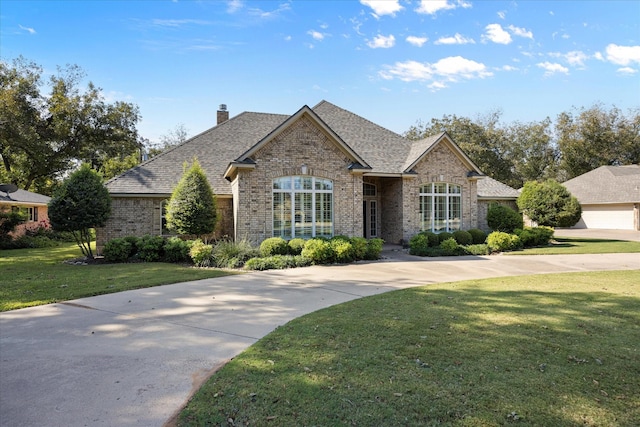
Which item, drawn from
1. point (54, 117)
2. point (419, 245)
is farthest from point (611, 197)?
point (54, 117)

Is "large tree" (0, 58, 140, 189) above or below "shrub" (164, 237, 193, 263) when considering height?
above

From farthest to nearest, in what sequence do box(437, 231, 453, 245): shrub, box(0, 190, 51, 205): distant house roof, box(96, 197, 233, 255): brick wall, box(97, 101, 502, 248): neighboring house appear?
box(0, 190, 51, 205): distant house roof → box(437, 231, 453, 245): shrub → box(96, 197, 233, 255): brick wall → box(97, 101, 502, 248): neighboring house

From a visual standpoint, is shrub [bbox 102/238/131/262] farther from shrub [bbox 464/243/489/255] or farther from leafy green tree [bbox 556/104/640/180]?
leafy green tree [bbox 556/104/640/180]

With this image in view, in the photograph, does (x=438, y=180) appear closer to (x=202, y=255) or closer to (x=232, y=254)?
(x=232, y=254)

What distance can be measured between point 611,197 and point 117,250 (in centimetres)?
3961

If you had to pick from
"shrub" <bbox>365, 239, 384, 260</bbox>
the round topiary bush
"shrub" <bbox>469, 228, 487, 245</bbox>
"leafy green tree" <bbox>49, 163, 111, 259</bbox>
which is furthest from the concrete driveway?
"shrub" <bbox>469, 228, 487, 245</bbox>

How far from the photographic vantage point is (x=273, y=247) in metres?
14.6

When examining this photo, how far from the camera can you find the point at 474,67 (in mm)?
24328

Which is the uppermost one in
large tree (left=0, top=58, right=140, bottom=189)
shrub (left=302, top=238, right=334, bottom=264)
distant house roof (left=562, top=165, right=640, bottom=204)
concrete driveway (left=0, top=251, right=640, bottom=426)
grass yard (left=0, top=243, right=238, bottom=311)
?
large tree (left=0, top=58, right=140, bottom=189)

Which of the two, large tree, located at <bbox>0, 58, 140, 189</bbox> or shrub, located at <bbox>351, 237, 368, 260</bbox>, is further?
large tree, located at <bbox>0, 58, 140, 189</bbox>

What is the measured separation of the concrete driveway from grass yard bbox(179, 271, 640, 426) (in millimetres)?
557

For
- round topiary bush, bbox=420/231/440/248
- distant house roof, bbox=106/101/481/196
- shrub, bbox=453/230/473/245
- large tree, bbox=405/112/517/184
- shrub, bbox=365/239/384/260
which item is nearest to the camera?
shrub, bbox=365/239/384/260

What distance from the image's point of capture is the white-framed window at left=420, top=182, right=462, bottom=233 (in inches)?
794

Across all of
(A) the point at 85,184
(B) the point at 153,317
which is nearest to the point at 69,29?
(A) the point at 85,184
